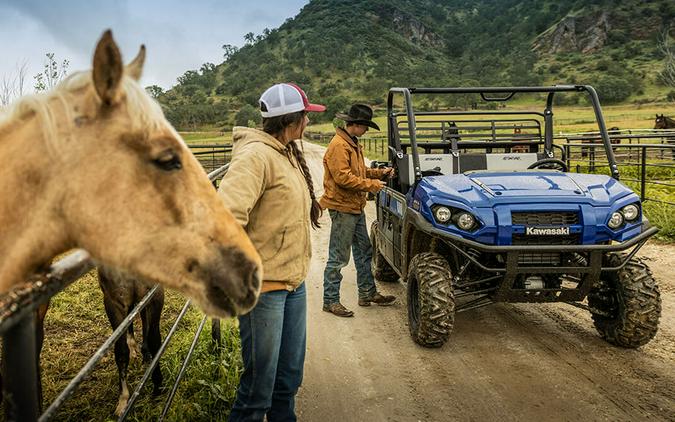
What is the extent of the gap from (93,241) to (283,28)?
146015 millimetres

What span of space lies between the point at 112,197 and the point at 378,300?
4347 mm

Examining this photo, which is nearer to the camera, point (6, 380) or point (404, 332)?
point (6, 380)

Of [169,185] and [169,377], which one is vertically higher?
[169,185]

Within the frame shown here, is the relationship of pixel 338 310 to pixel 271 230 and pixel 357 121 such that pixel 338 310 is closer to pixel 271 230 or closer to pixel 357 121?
pixel 357 121

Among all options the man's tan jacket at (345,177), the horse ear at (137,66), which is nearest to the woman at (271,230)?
the horse ear at (137,66)

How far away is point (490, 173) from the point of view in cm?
484

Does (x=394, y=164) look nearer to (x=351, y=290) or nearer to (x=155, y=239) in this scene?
(x=351, y=290)

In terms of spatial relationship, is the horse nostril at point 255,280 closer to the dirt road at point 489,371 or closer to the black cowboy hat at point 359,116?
the dirt road at point 489,371

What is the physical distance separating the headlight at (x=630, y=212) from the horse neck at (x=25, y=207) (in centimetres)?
405

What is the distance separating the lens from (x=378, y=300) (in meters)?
5.64

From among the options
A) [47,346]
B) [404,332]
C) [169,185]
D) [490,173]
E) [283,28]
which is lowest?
[404,332]

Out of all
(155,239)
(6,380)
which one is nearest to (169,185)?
(155,239)

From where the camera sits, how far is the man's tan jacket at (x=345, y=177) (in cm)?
520

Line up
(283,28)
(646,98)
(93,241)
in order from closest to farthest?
(93,241), (646,98), (283,28)
